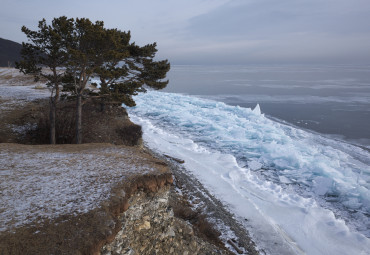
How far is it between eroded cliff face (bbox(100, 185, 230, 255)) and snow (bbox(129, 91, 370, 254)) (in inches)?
149

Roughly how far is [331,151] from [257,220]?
13.0m

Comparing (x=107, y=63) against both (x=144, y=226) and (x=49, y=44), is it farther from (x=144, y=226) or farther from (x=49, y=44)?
(x=144, y=226)

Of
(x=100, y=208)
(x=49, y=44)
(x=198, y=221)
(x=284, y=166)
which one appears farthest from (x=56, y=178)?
(x=284, y=166)

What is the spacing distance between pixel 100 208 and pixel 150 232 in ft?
5.68

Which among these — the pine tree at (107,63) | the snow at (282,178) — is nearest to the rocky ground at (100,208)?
the snow at (282,178)

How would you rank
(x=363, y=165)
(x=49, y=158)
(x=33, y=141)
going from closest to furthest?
(x=49, y=158) → (x=33, y=141) → (x=363, y=165)

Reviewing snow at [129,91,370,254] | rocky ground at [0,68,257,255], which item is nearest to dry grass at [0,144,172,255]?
rocky ground at [0,68,257,255]

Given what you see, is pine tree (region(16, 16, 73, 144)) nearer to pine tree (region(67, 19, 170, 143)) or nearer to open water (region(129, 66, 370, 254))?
pine tree (region(67, 19, 170, 143))

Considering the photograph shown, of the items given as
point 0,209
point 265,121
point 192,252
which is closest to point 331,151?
point 265,121

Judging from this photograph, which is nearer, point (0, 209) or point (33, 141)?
point (0, 209)

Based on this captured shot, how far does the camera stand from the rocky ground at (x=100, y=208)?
4488 millimetres

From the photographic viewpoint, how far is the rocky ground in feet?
14.7

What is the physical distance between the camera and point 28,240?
4.19 meters

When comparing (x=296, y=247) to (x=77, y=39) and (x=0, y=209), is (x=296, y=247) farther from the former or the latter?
(x=77, y=39)
